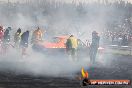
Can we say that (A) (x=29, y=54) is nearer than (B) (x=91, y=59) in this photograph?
No

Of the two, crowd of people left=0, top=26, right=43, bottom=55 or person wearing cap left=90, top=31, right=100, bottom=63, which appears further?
crowd of people left=0, top=26, right=43, bottom=55

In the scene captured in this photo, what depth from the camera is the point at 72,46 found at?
2038 cm

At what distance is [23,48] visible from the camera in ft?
75.6

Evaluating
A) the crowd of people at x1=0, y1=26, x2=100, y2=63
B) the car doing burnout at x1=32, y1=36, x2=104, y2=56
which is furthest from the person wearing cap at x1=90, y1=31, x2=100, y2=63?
the car doing burnout at x1=32, y1=36, x2=104, y2=56

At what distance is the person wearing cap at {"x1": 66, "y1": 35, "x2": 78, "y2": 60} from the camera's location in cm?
2033

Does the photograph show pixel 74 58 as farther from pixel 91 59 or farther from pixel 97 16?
pixel 97 16

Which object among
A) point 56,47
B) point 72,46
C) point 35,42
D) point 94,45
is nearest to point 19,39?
point 35,42

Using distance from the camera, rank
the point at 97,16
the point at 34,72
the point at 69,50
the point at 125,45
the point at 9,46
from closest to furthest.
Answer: the point at 34,72 < the point at 69,50 < the point at 9,46 < the point at 125,45 < the point at 97,16

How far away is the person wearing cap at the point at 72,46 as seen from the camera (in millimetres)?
20328

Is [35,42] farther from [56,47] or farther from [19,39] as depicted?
[19,39]

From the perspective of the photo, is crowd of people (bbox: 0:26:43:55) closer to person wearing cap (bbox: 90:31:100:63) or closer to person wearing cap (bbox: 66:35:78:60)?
person wearing cap (bbox: 66:35:78:60)

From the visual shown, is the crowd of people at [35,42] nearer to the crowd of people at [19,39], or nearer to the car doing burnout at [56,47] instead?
the crowd of people at [19,39]

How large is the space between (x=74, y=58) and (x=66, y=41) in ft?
3.68

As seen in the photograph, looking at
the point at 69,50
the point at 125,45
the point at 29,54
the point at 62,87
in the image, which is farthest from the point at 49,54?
the point at 125,45
